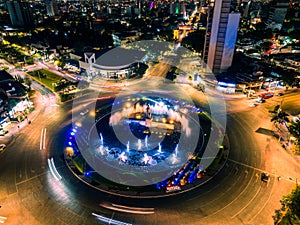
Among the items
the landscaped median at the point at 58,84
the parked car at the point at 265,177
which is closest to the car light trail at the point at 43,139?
the landscaped median at the point at 58,84

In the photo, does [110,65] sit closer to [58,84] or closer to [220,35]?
[58,84]

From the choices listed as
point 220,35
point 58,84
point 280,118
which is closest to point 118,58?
point 58,84

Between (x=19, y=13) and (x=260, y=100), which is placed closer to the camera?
(x=260, y=100)

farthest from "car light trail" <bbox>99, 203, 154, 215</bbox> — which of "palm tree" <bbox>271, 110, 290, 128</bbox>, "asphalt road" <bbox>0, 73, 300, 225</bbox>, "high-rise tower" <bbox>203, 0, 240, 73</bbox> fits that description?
"high-rise tower" <bbox>203, 0, 240, 73</bbox>

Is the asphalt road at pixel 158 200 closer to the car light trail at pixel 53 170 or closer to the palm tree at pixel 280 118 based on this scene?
the car light trail at pixel 53 170

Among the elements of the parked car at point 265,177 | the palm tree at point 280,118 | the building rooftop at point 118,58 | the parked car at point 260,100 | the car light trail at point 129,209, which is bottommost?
the car light trail at point 129,209
